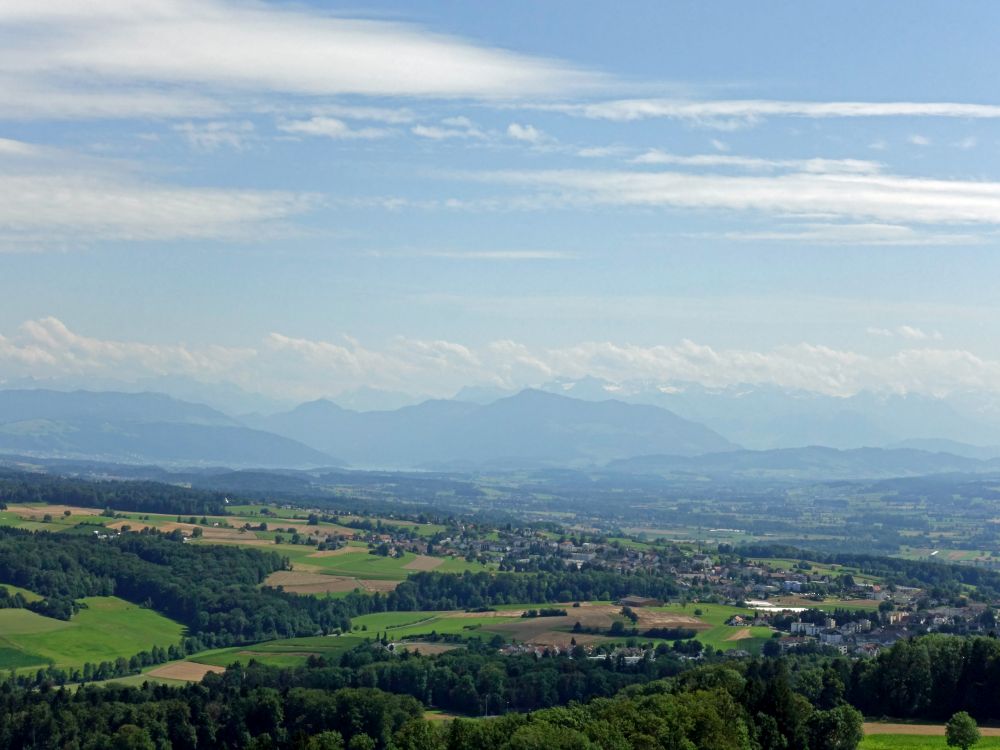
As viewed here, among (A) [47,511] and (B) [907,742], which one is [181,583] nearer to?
(A) [47,511]

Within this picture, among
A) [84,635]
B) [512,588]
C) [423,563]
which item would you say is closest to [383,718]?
[84,635]

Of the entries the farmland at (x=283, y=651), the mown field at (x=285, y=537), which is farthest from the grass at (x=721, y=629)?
the mown field at (x=285, y=537)

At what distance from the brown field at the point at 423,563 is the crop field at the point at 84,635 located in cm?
3605

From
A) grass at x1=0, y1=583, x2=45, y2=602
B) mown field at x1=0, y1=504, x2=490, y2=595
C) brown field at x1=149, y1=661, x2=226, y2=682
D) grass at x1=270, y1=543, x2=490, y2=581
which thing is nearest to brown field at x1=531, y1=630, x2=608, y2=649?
brown field at x1=149, y1=661, x2=226, y2=682

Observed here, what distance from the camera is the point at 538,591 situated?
141m

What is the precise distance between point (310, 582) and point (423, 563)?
23.6m

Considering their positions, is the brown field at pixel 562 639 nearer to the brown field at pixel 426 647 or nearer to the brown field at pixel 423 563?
→ the brown field at pixel 426 647

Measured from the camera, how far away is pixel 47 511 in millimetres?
176625

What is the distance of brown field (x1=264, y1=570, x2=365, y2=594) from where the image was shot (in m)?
133

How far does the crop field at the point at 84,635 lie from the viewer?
337ft

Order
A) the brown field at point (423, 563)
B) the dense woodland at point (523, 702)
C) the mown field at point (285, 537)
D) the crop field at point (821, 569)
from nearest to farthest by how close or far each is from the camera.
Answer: the dense woodland at point (523, 702), the mown field at point (285, 537), the brown field at point (423, 563), the crop field at point (821, 569)

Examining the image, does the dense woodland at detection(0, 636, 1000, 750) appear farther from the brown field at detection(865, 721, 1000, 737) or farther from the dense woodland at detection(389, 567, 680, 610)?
the dense woodland at detection(389, 567, 680, 610)

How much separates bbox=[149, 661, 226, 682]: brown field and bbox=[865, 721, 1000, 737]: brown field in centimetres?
4419

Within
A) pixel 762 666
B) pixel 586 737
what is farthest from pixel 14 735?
pixel 762 666
